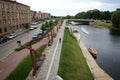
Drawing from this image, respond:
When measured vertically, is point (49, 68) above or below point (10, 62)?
above

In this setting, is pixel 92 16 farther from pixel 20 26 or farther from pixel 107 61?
pixel 107 61

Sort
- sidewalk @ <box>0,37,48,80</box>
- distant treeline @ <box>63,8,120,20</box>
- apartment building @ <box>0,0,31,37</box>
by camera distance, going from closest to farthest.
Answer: sidewalk @ <box>0,37,48,80</box>
apartment building @ <box>0,0,31,37</box>
distant treeline @ <box>63,8,120,20</box>

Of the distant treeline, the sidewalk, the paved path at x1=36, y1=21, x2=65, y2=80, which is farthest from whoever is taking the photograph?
the distant treeline

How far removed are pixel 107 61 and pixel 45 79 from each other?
2181 centimetres

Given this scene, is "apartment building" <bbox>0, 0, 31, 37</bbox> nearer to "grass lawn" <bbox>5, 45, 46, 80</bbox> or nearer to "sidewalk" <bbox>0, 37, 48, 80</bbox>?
"sidewalk" <bbox>0, 37, 48, 80</bbox>

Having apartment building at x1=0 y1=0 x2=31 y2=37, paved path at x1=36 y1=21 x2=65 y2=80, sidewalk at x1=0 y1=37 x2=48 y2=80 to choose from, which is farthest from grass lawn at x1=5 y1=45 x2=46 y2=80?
apartment building at x1=0 y1=0 x2=31 y2=37

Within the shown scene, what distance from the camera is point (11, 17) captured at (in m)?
62.5

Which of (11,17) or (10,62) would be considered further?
(11,17)

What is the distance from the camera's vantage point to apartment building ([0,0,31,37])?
54.8m

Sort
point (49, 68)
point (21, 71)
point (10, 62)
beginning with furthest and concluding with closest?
point (10, 62)
point (21, 71)
point (49, 68)

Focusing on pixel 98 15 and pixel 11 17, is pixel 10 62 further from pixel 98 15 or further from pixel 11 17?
pixel 98 15

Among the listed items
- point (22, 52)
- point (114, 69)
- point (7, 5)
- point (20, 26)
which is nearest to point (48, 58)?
point (22, 52)

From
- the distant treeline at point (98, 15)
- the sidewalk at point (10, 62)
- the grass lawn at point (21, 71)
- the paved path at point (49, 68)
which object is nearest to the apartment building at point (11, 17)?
the sidewalk at point (10, 62)

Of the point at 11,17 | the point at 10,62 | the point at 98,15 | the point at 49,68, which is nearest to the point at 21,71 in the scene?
the point at 49,68
